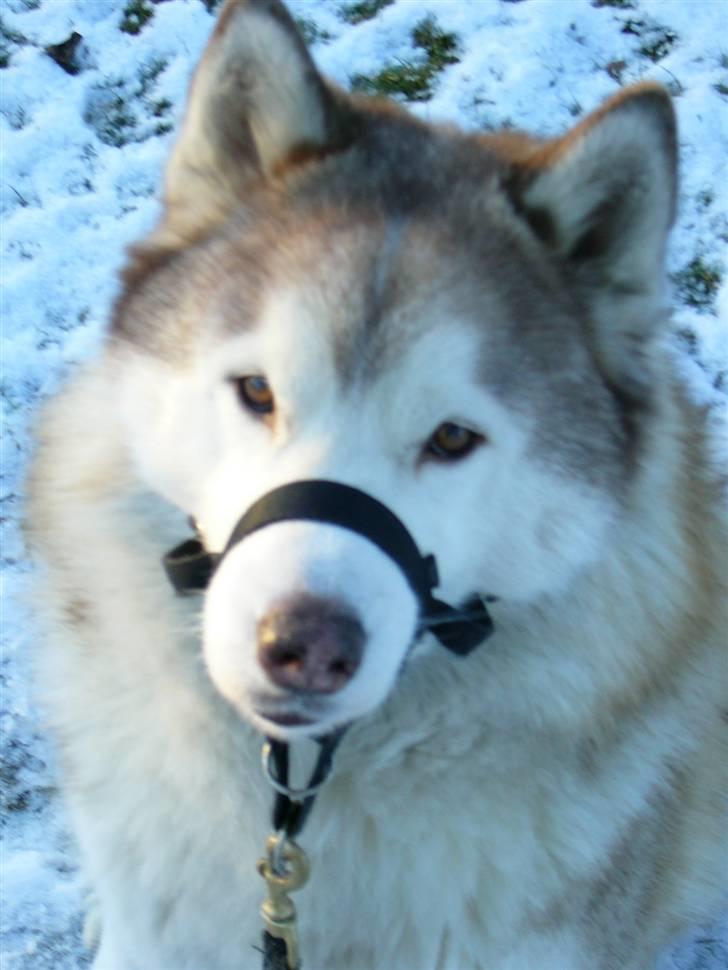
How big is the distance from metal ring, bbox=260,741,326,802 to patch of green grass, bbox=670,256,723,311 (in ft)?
9.34

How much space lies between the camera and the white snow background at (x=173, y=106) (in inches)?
167

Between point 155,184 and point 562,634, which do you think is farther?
point 155,184

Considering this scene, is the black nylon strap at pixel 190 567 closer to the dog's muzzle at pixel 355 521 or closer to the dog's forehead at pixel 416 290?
the dog's muzzle at pixel 355 521

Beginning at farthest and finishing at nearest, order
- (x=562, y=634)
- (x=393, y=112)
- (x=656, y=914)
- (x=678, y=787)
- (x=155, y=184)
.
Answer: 1. (x=155, y=184)
2. (x=656, y=914)
3. (x=678, y=787)
4. (x=393, y=112)
5. (x=562, y=634)

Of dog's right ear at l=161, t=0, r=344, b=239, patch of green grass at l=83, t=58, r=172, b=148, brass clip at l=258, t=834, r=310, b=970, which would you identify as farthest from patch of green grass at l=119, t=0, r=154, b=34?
brass clip at l=258, t=834, r=310, b=970

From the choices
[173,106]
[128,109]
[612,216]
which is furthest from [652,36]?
[612,216]

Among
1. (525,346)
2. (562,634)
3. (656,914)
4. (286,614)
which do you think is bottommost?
(656,914)

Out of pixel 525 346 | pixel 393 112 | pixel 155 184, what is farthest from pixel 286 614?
pixel 155 184

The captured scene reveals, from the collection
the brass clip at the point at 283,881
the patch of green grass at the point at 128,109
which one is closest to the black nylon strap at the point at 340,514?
the brass clip at the point at 283,881

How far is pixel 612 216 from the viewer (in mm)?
1979

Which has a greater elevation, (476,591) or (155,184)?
(476,591)

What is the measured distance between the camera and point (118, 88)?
4.94 metres

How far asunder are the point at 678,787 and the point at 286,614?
115cm

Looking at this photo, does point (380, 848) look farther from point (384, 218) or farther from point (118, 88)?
point (118, 88)
